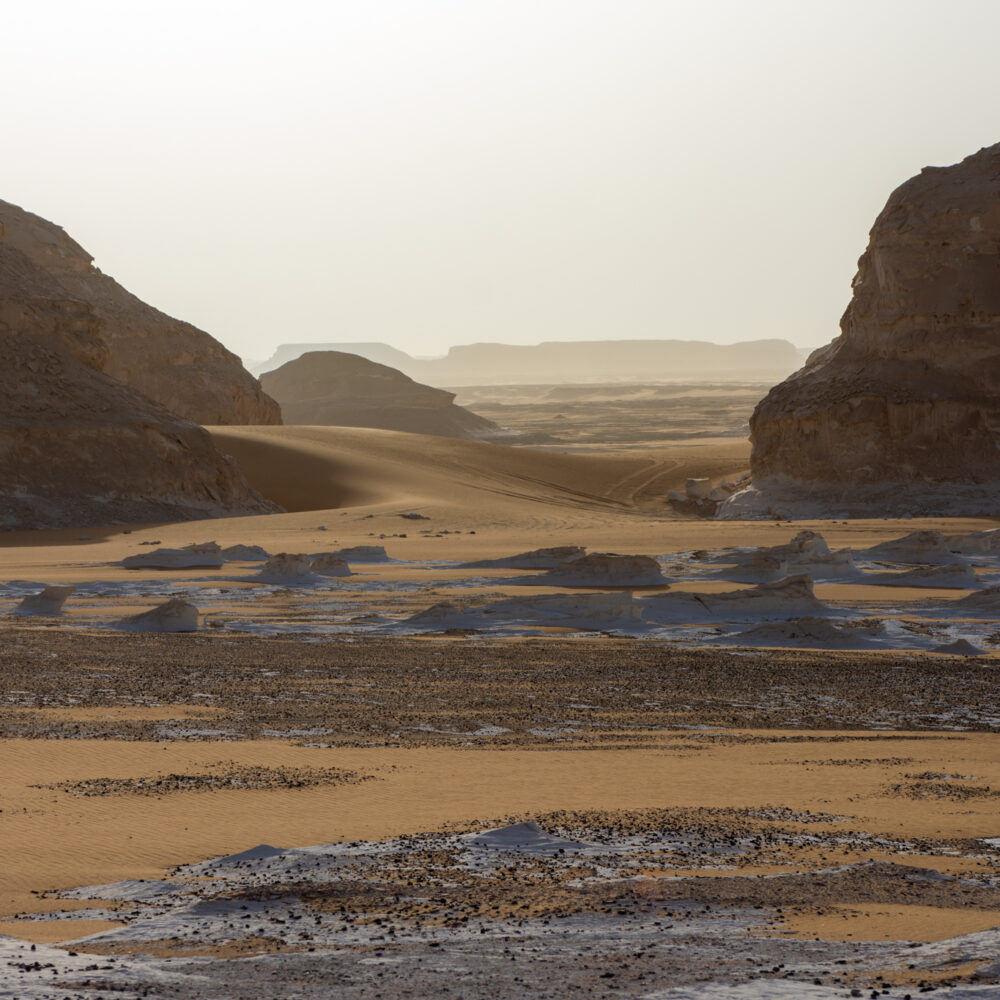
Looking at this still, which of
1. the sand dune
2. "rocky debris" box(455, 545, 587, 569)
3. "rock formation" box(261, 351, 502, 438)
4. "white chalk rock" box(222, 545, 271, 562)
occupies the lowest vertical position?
Answer: "rocky debris" box(455, 545, 587, 569)

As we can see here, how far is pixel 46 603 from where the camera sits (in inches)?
592

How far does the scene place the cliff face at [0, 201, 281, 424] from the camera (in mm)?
52250

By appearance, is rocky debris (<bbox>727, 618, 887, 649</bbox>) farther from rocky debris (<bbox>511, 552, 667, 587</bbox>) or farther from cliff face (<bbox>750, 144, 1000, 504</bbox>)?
cliff face (<bbox>750, 144, 1000, 504</bbox>)

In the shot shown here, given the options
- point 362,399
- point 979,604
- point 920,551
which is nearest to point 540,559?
point 920,551

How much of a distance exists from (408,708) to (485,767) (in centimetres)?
202

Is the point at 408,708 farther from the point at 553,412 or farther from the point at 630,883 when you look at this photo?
the point at 553,412

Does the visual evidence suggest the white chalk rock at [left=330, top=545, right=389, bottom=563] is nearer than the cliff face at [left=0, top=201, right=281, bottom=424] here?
Yes

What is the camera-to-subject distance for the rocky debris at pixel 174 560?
20.5 m

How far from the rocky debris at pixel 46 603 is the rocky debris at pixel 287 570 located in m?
3.57

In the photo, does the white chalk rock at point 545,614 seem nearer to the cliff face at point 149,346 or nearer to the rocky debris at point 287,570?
the rocky debris at point 287,570

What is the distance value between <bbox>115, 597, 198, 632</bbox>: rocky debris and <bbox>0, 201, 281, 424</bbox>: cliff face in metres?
38.0

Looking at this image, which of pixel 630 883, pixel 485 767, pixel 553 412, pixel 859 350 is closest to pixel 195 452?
pixel 859 350

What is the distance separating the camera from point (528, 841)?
5.68 meters

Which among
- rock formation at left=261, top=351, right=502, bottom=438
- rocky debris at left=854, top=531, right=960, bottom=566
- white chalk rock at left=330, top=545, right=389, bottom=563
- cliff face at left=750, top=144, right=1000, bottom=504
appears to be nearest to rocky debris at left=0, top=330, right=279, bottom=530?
white chalk rock at left=330, top=545, right=389, bottom=563
